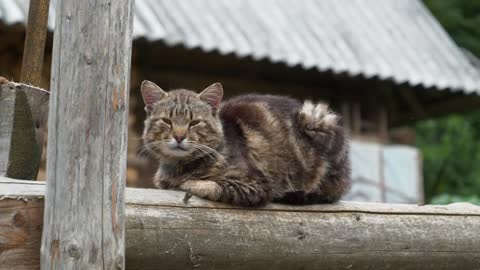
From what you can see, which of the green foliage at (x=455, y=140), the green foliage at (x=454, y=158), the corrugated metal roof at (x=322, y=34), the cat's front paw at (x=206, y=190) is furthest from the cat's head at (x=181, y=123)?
the green foliage at (x=454, y=158)

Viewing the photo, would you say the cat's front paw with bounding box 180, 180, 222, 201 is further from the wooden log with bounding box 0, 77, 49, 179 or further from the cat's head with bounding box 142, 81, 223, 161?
the wooden log with bounding box 0, 77, 49, 179

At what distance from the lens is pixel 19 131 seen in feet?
10.1

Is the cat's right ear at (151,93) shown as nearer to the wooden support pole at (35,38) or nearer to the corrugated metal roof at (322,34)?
the wooden support pole at (35,38)

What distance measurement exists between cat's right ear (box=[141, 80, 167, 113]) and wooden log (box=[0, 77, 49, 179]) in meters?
0.58

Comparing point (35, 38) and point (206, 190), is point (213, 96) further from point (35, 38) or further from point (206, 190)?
point (35, 38)

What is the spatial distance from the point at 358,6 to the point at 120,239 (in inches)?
302

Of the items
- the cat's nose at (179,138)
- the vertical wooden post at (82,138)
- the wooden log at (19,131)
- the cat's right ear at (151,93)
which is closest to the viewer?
the vertical wooden post at (82,138)

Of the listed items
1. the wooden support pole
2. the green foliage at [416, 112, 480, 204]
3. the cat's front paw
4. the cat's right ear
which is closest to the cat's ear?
the cat's right ear

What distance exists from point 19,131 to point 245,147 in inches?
41.8

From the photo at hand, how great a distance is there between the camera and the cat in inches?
136

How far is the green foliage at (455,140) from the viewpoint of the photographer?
602 inches

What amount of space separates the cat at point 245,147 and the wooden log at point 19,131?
597 mm

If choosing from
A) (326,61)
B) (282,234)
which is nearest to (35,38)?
(282,234)

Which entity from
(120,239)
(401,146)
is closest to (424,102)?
(401,146)
